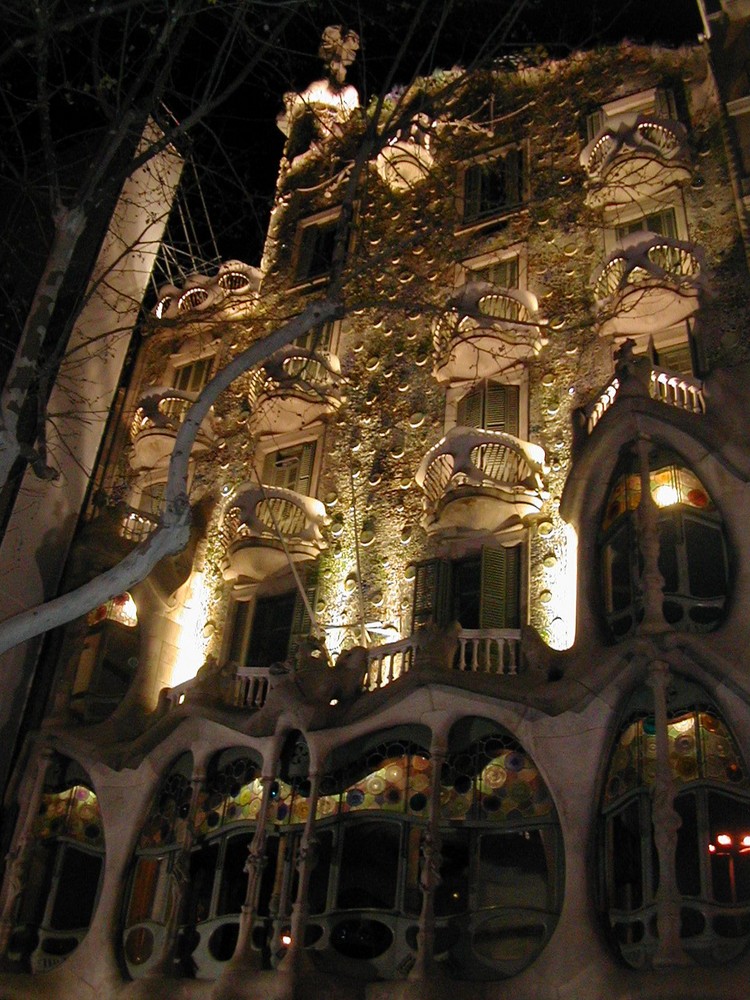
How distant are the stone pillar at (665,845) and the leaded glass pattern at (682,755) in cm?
45

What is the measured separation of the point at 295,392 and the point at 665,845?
11047 mm

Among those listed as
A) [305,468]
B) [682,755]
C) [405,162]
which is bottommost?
[682,755]

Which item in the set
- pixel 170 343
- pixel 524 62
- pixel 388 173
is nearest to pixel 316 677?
pixel 170 343

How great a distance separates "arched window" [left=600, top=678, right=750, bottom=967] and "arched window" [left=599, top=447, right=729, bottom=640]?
1161mm

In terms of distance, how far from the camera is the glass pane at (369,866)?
1345 cm

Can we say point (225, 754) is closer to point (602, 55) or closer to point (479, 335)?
point (479, 335)

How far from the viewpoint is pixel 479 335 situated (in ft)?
57.9

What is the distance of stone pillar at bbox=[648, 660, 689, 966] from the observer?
413 inches

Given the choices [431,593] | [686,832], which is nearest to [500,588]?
[431,593]

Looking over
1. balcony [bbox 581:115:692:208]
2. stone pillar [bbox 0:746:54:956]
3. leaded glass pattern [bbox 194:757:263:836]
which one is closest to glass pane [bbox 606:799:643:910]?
leaded glass pattern [bbox 194:757:263:836]

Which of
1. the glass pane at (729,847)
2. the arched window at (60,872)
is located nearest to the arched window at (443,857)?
the glass pane at (729,847)

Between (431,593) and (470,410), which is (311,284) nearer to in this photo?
(470,410)

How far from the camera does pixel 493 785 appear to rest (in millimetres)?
13383

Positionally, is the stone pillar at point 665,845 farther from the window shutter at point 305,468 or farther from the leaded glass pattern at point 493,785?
the window shutter at point 305,468
